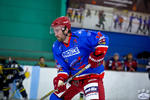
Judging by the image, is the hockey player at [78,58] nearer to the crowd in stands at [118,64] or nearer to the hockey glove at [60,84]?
the hockey glove at [60,84]

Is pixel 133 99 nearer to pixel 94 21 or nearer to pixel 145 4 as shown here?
pixel 94 21

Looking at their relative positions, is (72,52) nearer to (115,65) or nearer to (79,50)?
(79,50)

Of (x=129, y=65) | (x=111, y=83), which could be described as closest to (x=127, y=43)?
(x=129, y=65)

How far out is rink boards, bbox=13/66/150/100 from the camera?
144 inches

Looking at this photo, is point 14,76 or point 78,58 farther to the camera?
point 14,76

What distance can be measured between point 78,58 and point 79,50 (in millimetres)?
93

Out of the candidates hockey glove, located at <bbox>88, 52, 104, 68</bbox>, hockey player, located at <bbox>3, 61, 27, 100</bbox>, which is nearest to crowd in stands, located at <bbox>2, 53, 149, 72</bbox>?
hockey player, located at <bbox>3, 61, 27, 100</bbox>

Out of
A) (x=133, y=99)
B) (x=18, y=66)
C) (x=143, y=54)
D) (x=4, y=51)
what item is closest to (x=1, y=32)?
(x=4, y=51)

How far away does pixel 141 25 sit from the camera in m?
6.60

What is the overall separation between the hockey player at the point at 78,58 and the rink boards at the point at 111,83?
1.79m

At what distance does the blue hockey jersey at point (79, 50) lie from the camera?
6.08ft

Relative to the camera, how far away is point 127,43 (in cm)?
690

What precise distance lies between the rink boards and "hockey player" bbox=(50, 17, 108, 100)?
1.79 m

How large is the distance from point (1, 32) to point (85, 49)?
16.8ft
